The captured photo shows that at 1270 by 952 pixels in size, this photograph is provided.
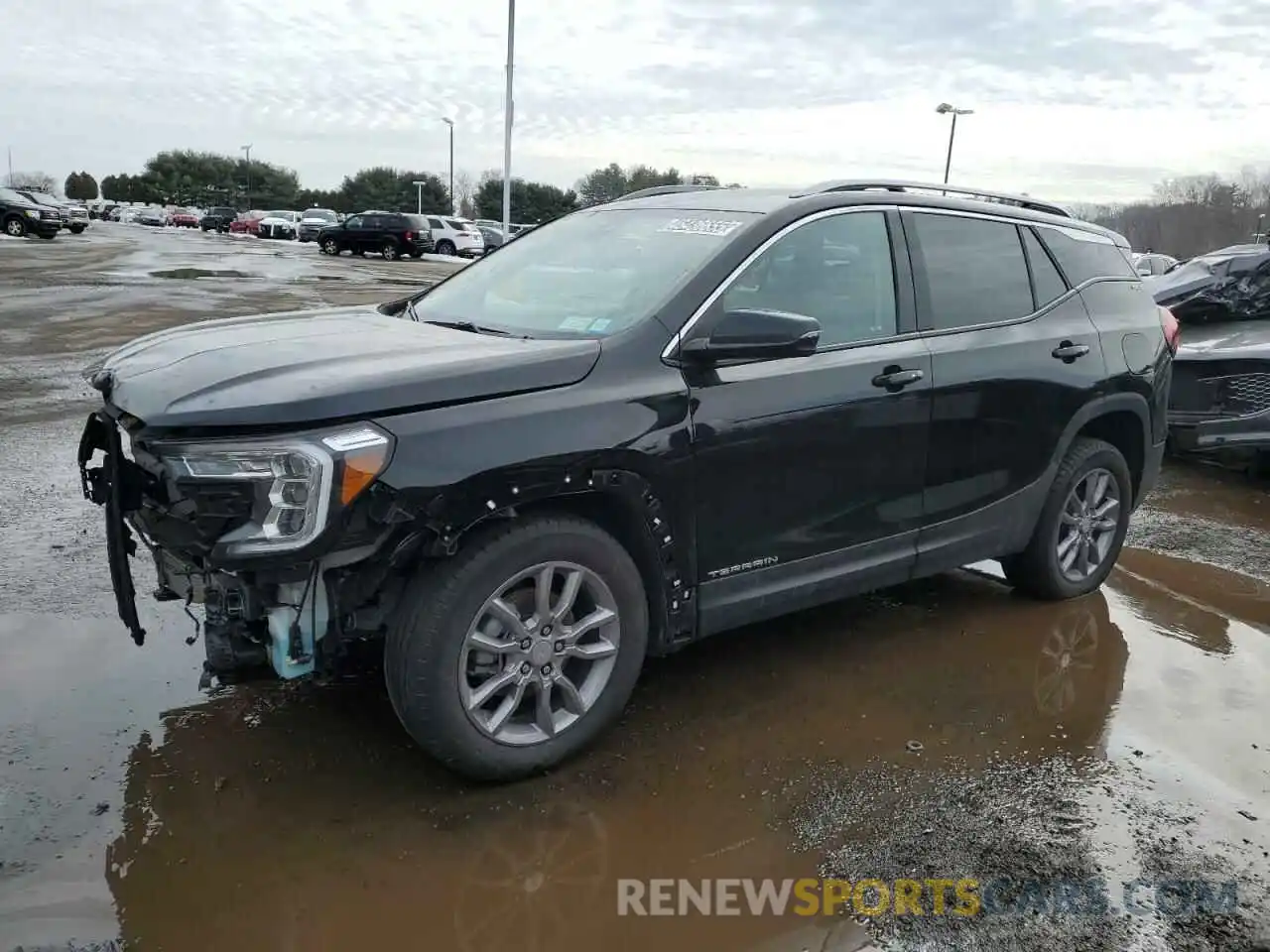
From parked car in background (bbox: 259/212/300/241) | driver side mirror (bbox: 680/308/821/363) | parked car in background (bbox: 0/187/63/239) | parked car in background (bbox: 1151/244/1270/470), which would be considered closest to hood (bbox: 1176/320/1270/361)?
parked car in background (bbox: 1151/244/1270/470)

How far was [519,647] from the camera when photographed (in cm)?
311

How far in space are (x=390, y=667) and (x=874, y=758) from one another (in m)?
1.67

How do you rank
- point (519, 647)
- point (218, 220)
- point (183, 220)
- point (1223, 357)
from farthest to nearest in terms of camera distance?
point (183, 220) < point (218, 220) < point (1223, 357) < point (519, 647)

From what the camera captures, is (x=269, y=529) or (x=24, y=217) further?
(x=24, y=217)

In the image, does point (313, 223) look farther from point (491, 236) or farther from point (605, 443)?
point (605, 443)

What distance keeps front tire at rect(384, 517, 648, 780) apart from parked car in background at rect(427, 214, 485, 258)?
1475 inches

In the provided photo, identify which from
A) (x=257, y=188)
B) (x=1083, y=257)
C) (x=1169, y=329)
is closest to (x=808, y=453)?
(x=1083, y=257)

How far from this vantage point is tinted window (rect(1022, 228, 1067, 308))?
469 centimetres

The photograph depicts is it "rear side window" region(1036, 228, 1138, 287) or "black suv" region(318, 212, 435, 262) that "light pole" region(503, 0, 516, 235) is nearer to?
"black suv" region(318, 212, 435, 262)

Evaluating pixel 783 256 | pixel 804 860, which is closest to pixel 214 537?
pixel 804 860

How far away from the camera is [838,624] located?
15.3 feet

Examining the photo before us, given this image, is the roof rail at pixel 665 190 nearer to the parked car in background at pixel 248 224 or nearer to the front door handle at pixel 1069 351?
the front door handle at pixel 1069 351

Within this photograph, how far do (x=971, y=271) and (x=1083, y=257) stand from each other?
0.92 m

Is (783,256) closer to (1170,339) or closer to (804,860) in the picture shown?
(804,860)
